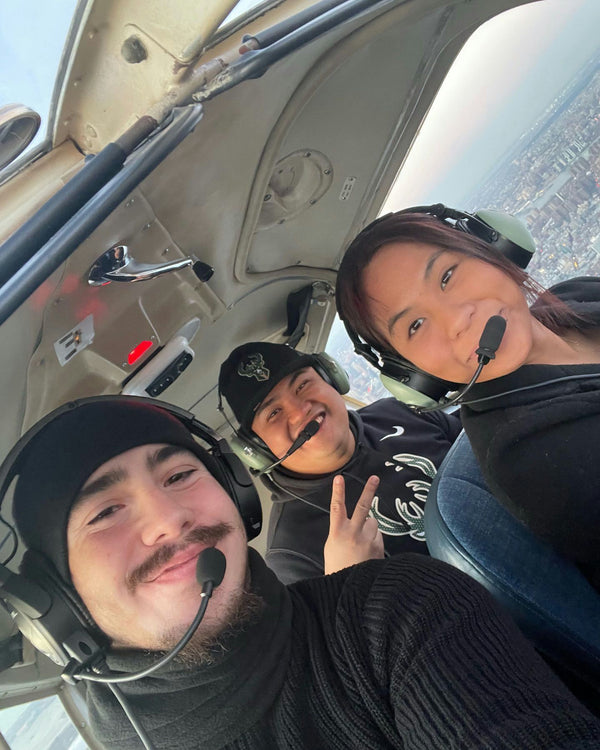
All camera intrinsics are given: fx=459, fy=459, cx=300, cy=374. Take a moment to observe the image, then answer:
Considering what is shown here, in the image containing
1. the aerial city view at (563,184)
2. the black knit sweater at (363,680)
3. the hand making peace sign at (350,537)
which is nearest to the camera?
the black knit sweater at (363,680)

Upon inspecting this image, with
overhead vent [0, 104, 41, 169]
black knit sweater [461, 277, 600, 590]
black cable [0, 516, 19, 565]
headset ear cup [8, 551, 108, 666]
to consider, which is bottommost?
black knit sweater [461, 277, 600, 590]

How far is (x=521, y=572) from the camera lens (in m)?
0.85

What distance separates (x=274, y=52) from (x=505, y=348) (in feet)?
2.46

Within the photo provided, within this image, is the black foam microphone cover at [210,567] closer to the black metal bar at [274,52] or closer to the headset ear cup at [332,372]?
the black metal bar at [274,52]

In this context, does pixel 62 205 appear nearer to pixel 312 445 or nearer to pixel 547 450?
pixel 547 450

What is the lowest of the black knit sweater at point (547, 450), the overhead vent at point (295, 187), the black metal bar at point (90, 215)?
the black knit sweater at point (547, 450)

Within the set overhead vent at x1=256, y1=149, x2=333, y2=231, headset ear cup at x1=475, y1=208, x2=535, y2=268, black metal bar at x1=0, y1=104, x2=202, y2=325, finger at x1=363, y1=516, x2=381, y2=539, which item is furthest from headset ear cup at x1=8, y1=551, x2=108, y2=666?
headset ear cup at x1=475, y1=208, x2=535, y2=268

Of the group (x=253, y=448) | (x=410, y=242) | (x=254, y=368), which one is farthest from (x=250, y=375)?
(x=410, y=242)

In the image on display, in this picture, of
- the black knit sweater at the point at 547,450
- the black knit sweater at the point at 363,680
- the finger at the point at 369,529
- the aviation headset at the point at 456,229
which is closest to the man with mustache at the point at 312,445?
the finger at the point at 369,529

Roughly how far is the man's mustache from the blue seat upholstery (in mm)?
458

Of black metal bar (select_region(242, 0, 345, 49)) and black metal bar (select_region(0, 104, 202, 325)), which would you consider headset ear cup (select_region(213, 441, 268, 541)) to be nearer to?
black metal bar (select_region(0, 104, 202, 325))

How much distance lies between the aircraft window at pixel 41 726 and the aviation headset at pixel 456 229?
1.07 m

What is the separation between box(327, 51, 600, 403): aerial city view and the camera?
68.1 inches

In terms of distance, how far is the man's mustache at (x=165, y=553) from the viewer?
82cm
